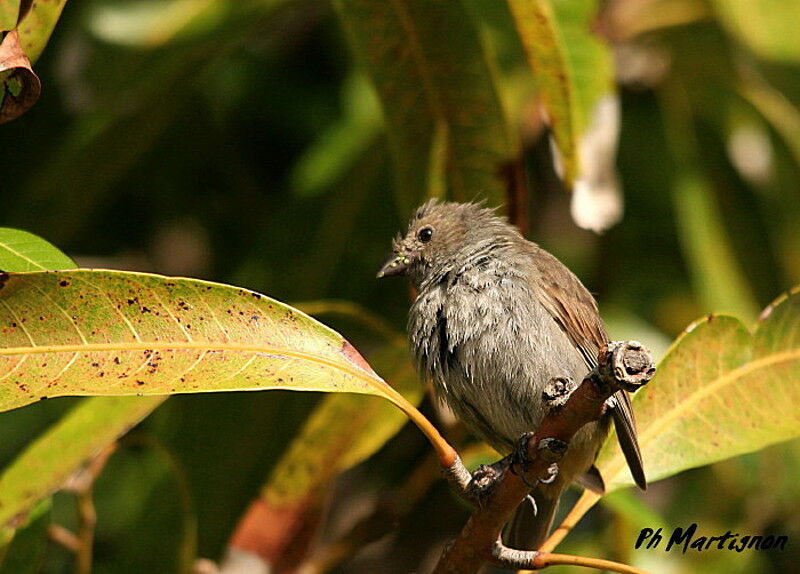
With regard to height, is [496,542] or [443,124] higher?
[443,124]

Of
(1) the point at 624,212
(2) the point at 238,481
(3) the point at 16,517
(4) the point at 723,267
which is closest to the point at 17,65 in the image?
(3) the point at 16,517

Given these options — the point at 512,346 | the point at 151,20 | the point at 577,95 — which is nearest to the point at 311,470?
the point at 512,346

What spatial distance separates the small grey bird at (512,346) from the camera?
306 cm

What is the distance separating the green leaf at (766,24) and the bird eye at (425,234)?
162 centimetres

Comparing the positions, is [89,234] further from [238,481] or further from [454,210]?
[454,210]

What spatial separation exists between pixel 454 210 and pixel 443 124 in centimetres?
35

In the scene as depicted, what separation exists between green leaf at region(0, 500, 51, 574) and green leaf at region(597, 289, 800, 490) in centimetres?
157

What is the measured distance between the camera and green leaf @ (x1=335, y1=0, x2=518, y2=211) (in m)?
3.37

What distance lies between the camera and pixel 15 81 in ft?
7.66

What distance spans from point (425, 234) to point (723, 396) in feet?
Result: 4.10

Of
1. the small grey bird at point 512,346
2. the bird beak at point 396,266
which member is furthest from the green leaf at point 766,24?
the bird beak at point 396,266

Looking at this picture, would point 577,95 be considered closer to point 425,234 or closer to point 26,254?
point 425,234

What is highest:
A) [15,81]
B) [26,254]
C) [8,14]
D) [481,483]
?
[8,14]

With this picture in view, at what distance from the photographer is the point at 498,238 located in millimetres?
3467
